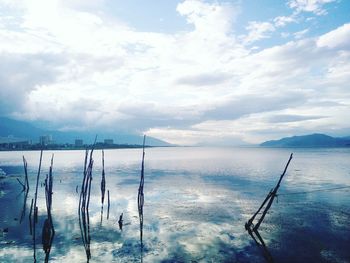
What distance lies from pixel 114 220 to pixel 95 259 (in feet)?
35.8

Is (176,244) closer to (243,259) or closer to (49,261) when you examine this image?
(243,259)

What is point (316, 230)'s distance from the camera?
27688 millimetres

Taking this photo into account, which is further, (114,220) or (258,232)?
(114,220)

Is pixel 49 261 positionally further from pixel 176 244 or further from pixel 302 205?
pixel 302 205

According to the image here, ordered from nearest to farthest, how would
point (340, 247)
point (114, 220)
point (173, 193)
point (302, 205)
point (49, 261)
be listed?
point (49, 261), point (340, 247), point (114, 220), point (302, 205), point (173, 193)

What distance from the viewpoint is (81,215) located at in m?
33.7

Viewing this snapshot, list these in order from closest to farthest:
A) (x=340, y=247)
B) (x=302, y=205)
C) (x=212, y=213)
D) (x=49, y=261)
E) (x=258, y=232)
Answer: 1. (x=49, y=261)
2. (x=340, y=247)
3. (x=258, y=232)
4. (x=212, y=213)
5. (x=302, y=205)

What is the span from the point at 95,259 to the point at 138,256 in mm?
2909

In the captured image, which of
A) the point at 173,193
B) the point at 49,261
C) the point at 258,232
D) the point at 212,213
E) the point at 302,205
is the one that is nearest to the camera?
the point at 49,261

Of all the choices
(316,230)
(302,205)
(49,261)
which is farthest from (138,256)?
(302,205)

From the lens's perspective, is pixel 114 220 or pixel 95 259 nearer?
pixel 95 259

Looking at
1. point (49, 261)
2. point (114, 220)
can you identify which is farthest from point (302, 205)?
point (49, 261)

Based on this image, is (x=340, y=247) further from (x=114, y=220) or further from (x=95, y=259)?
(x=114, y=220)

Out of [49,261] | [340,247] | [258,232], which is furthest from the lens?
[258,232]
